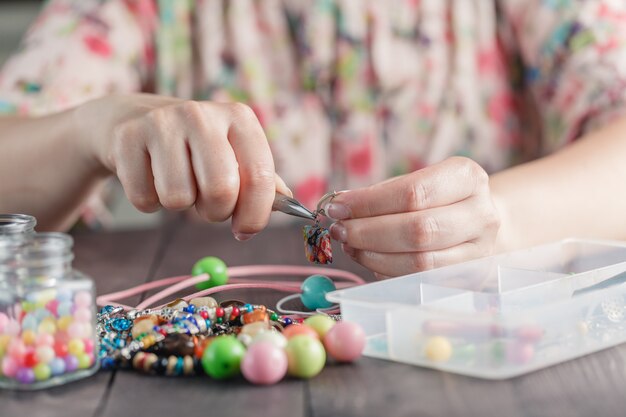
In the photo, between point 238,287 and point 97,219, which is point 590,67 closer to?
point 238,287

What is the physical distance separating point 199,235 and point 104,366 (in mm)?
713

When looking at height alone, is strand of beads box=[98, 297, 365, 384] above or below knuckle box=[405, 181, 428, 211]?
below

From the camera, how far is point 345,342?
577 mm

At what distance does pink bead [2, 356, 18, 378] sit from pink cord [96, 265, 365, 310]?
0.75ft

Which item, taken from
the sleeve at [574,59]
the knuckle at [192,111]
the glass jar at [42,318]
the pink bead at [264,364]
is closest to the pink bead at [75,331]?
the glass jar at [42,318]

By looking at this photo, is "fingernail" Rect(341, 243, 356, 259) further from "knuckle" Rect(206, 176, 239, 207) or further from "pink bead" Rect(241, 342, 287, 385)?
"pink bead" Rect(241, 342, 287, 385)

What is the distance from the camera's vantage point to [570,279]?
2.15 feet

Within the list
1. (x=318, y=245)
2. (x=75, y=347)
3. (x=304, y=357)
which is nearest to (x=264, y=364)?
(x=304, y=357)

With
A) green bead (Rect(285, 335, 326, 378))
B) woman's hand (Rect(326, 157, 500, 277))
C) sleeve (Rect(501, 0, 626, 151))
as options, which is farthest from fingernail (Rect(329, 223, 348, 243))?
sleeve (Rect(501, 0, 626, 151))

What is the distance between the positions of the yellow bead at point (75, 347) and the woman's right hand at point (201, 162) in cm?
18

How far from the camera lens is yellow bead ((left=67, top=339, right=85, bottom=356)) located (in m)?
0.55

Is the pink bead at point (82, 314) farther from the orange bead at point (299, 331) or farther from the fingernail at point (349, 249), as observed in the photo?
the fingernail at point (349, 249)

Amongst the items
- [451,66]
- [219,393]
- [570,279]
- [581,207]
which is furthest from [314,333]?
[451,66]

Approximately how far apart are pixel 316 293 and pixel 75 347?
0.88 feet
